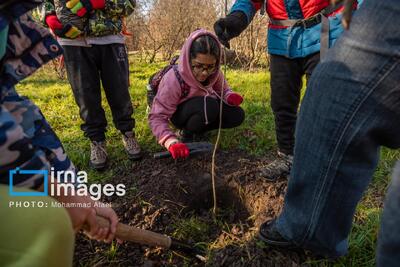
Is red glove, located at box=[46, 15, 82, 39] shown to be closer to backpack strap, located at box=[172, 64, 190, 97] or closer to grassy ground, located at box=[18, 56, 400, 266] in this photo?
backpack strap, located at box=[172, 64, 190, 97]

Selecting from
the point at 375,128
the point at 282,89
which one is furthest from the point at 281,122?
the point at 375,128

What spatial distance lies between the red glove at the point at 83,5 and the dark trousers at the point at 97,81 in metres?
0.25

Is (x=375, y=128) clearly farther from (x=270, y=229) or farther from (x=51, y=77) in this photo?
(x=51, y=77)

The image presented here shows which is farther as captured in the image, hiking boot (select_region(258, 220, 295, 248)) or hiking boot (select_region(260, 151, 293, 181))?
hiking boot (select_region(260, 151, 293, 181))

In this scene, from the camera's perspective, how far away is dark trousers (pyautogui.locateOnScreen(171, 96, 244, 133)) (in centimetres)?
283

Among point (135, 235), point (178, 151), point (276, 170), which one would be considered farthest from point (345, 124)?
point (178, 151)

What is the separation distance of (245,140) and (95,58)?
4.47ft

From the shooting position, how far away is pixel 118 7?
100 inches

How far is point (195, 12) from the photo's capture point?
982cm

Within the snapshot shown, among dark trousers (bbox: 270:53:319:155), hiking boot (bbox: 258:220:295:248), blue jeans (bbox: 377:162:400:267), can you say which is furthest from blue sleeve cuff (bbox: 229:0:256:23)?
blue jeans (bbox: 377:162:400:267)

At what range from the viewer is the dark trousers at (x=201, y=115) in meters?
2.83

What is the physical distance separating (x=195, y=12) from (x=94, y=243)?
8.99 meters

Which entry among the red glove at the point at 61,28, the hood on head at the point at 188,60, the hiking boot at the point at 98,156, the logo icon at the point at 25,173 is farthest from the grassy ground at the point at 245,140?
the red glove at the point at 61,28

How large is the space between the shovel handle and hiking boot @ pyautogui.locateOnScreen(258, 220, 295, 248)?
0.45 metres
